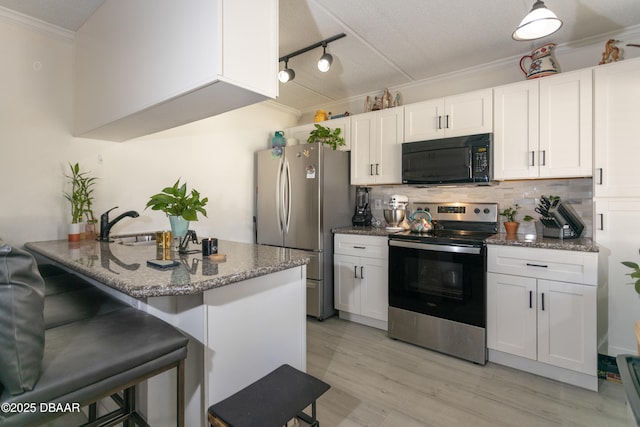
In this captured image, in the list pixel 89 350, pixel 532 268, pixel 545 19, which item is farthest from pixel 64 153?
pixel 532 268

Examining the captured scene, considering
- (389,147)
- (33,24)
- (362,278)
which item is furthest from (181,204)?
(389,147)

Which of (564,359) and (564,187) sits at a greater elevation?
(564,187)

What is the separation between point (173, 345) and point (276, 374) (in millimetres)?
444

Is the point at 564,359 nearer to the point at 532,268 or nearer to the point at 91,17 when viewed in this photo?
the point at 532,268

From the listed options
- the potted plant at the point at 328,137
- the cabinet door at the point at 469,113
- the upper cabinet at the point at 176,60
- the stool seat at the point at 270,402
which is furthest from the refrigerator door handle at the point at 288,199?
the stool seat at the point at 270,402

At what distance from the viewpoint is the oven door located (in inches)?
94.0

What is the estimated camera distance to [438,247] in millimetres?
2547

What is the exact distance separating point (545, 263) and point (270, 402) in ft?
6.78

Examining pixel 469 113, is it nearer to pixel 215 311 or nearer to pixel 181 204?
pixel 181 204

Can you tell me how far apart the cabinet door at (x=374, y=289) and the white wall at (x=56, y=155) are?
1.68 meters

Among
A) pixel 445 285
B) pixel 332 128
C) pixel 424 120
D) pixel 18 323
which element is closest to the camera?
pixel 18 323

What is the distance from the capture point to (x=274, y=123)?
4047mm

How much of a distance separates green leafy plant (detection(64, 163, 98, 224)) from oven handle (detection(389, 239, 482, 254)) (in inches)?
97.8

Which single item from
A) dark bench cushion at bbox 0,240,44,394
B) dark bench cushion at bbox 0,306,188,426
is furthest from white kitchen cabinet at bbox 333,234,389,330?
dark bench cushion at bbox 0,240,44,394
